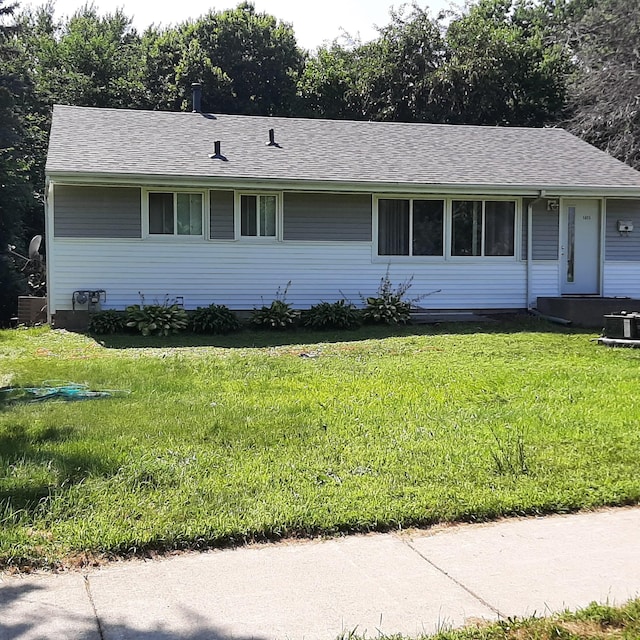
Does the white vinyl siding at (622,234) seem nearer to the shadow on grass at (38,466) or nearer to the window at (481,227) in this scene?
the window at (481,227)

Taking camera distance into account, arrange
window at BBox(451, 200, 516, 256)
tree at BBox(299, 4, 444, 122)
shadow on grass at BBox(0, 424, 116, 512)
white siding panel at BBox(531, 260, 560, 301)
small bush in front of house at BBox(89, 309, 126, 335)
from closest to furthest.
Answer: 1. shadow on grass at BBox(0, 424, 116, 512)
2. small bush in front of house at BBox(89, 309, 126, 335)
3. window at BBox(451, 200, 516, 256)
4. white siding panel at BBox(531, 260, 560, 301)
5. tree at BBox(299, 4, 444, 122)

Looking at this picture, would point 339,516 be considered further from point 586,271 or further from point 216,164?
point 586,271

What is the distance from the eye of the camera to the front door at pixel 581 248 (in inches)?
651

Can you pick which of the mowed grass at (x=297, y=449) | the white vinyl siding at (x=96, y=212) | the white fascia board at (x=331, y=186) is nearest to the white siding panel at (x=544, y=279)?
the white fascia board at (x=331, y=186)

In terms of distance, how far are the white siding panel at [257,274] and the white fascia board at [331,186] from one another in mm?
1236

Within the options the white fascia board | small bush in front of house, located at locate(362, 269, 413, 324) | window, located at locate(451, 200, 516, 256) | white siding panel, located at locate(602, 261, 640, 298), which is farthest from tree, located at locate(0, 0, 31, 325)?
white siding panel, located at locate(602, 261, 640, 298)

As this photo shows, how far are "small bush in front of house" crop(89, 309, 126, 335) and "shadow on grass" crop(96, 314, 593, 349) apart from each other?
29cm

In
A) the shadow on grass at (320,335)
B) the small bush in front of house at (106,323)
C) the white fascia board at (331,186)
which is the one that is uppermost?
the white fascia board at (331,186)

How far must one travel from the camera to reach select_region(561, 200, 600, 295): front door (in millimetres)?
16531

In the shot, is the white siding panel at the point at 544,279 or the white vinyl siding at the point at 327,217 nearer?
the white vinyl siding at the point at 327,217

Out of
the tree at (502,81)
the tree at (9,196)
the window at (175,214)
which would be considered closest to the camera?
the window at (175,214)

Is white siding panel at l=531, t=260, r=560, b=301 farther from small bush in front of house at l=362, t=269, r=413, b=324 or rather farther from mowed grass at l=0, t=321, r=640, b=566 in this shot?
Answer: mowed grass at l=0, t=321, r=640, b=566

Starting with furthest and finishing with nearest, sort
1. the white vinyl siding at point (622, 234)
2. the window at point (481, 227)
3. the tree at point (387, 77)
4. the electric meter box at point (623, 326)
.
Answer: the tree at point (387, 77) → the white vinyl siding at point (622, 234) → the window at point (481, 227) → the electric meter box at point (623, 326)

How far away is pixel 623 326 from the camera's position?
11750 millimetres
